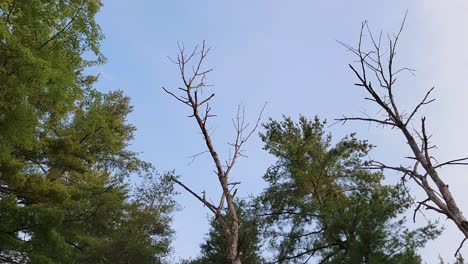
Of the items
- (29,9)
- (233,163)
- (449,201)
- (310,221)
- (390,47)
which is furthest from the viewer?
(310,221)

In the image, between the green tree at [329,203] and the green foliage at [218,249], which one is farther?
the green foliage at [218,249]

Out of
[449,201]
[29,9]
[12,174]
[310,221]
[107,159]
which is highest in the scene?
[107,159]

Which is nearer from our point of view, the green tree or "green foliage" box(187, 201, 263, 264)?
the green tree

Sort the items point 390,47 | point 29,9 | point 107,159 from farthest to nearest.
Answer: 1. point 107,159
2. point 29,9
3. point 390,47

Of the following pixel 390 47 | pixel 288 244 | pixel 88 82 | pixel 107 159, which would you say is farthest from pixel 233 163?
pixel 88 82

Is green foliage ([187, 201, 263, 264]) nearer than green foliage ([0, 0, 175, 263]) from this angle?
No

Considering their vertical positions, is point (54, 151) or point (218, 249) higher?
point (54, 151)

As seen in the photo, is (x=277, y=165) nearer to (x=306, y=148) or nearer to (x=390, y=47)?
(x=306, y=148)

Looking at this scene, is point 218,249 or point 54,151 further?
point 218,249

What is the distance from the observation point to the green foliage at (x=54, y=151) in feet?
25.5

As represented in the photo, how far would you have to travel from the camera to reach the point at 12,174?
36.8 ft

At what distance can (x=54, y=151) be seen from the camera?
13.8 metres

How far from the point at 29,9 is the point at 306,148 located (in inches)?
373

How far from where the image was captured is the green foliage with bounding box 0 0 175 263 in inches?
306
